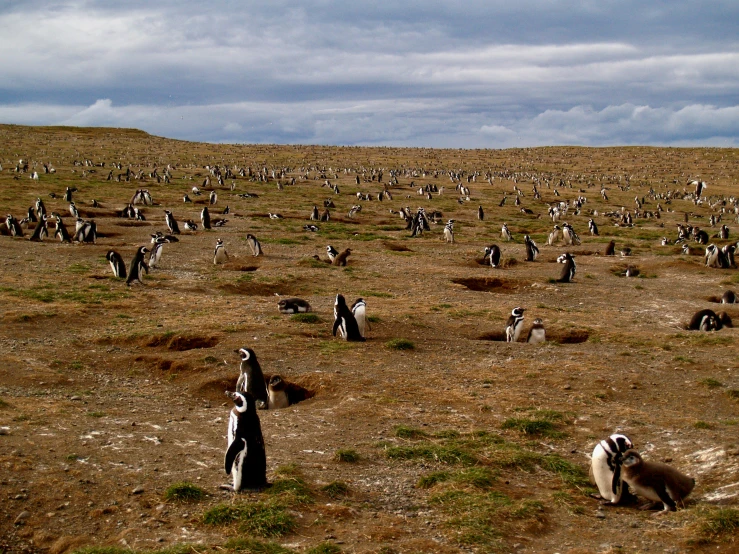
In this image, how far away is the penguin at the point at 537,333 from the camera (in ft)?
41.1

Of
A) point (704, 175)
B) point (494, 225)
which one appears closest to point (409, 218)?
point (494, 225)

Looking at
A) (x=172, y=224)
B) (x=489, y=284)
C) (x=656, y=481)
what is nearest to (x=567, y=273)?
(x=489, y=284)

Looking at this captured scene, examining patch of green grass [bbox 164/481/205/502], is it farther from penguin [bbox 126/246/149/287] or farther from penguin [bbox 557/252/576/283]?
penguin [bbox 557/252/576/283]

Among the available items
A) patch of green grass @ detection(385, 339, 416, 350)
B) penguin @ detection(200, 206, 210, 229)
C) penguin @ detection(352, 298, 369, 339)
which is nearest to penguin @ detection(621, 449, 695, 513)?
patch of green grass @ detection(385, 339, 416, 350)

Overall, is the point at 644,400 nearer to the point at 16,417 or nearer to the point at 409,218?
the point at 16,417

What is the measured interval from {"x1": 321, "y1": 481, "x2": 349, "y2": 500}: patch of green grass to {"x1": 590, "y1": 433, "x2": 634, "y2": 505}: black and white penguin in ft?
7.56

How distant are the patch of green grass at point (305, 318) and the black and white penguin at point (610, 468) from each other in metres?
7.09

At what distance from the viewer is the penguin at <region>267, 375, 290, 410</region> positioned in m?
9.36

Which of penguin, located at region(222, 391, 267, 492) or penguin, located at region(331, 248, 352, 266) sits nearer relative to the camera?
penguin, located at region(222, 391, 267, 492)

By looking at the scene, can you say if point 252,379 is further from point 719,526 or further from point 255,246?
point 255,246

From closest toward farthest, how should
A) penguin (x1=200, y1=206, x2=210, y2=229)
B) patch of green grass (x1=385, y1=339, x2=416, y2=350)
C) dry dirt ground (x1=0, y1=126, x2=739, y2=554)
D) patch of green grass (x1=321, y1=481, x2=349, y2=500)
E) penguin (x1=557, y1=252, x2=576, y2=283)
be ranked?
dry dirt ground (x1=0, y1=126, x2=739, y2=554)
patch of green grass (x1=321, y1=481, x2=349, y2=500)
patch of green grass (x1=385, y1=339, x2=416, y2=350)
penguin (x1=557, y1=252, x2=576, y2=283)
penguin (x1=200, y1=206, x2=210, y2=229)

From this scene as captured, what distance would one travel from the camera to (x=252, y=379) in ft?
30.4

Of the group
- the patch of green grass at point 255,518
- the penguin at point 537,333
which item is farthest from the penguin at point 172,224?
the patch of green grass at point 255,518

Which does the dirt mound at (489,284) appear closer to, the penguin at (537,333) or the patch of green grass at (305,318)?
the penguin at (537,333)
